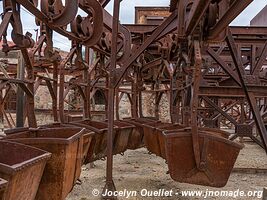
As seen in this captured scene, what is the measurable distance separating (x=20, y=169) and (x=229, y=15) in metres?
1.89

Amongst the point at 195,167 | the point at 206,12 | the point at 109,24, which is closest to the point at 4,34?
the point at 206,12

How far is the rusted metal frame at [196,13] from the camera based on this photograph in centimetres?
272

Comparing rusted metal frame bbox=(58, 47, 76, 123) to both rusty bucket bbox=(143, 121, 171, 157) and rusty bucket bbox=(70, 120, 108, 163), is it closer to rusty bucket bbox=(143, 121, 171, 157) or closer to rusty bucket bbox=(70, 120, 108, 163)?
rusty bucket bbox=(70, 120, 108, 163)

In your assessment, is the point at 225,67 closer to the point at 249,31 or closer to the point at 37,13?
the point at 249,31

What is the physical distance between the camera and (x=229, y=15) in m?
2.62

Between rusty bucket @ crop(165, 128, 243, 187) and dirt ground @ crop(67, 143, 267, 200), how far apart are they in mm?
1304

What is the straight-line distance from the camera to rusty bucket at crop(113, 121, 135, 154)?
502 centimetres

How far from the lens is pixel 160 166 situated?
6297 mm

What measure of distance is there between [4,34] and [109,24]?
2702 mm

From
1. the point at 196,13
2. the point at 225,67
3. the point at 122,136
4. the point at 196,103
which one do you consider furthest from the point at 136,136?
the point at 196,13

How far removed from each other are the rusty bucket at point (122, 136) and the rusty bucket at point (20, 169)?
2727mm

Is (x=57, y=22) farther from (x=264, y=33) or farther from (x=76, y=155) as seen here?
(x=264, y=33)

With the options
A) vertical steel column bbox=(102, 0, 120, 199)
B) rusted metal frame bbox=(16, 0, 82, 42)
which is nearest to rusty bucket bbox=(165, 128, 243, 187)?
vertical steel column bbox=(102, 0, 120, 199)

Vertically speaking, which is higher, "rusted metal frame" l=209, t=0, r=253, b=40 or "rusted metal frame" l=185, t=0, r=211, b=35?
"rusted metal frame" l=185, t=0, r=211, b=35
